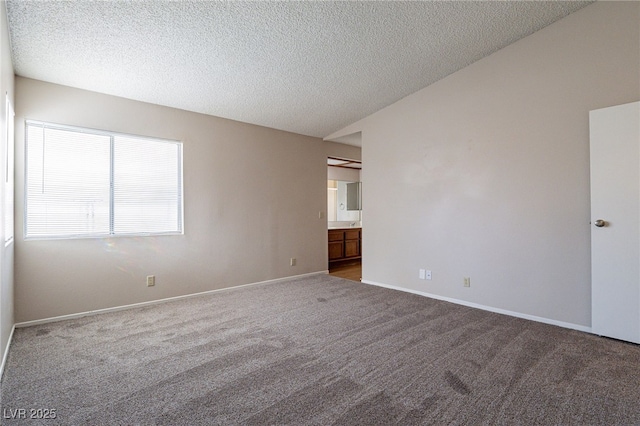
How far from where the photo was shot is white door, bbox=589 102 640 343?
8.66 ft

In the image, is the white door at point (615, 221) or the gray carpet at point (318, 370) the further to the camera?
the white door at point (615, 221)

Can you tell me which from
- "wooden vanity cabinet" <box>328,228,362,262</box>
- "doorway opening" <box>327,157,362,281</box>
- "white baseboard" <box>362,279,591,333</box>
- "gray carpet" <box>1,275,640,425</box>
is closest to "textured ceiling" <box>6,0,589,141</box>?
"gray carpet" <box>1,275,640,425</box>

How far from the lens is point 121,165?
145 inches

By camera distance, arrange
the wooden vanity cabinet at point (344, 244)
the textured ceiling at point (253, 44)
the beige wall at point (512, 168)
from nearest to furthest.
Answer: the textured ceiling at point (253, 44) < the beige wall at point (512, 168) < the wooden vanity cabinet at point (344, 244)

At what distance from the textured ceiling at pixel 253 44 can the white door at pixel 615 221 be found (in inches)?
49.9

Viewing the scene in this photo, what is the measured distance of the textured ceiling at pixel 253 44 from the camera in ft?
8.18

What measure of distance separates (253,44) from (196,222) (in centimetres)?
244

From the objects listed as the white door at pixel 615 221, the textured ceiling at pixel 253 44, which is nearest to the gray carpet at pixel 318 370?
the white door at pixel 615 221

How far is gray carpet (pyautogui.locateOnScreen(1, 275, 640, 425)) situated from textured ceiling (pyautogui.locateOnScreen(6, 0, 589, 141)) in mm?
2615

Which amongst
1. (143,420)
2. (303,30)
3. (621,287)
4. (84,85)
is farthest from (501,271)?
(84,85)

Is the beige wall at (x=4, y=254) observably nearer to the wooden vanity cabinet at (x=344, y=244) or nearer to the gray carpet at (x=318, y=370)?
the gray carpet at (x=318, y=370)

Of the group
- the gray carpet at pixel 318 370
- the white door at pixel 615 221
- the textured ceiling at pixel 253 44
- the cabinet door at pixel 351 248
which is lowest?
the gray carpet at pixel 318 370

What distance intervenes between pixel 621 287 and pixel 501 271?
39.6 inches

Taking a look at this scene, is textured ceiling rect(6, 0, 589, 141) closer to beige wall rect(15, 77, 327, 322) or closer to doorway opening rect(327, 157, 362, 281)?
beige wall rect(15, 77, 327, 322)
